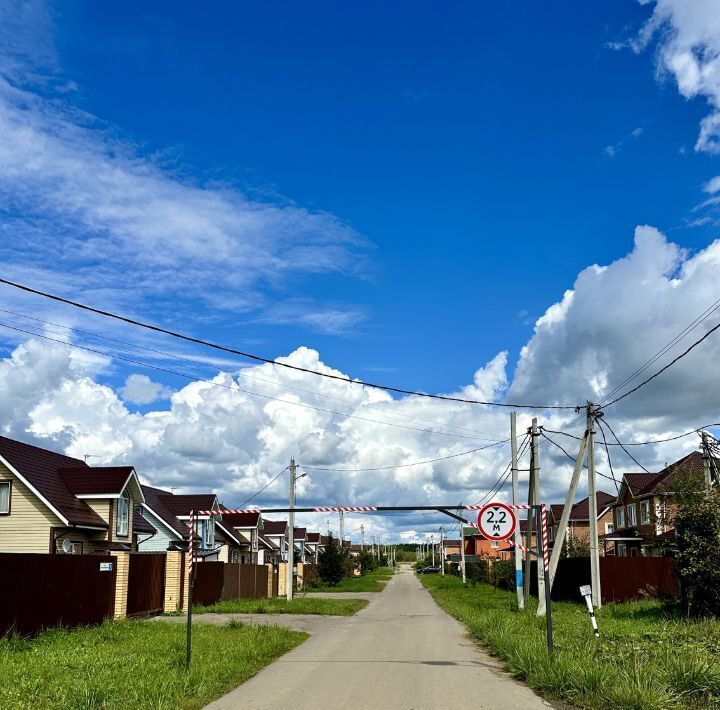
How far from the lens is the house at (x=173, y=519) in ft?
148

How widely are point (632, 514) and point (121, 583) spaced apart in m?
38.0

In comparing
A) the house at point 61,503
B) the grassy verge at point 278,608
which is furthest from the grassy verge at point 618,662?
the house at point 61,503

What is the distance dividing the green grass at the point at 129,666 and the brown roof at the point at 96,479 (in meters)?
16.0

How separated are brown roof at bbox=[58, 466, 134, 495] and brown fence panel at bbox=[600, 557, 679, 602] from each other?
19.7 m

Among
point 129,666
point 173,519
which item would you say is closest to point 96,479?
point 173,519

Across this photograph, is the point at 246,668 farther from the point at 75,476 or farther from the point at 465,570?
the point at 465,570

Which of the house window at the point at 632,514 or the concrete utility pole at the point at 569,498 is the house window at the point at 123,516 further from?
the house window at the point at 632,514

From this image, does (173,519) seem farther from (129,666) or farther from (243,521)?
(129,666)

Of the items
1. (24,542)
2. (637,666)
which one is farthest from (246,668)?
(24,542)

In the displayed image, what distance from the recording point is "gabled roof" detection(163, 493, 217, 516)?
166 feet

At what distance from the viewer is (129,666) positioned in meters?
12.7

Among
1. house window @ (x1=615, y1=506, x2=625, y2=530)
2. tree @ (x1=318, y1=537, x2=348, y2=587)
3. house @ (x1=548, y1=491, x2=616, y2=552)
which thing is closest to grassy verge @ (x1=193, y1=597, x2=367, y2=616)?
house window @ (x1=615, y1=506, x2=625, y2=530)

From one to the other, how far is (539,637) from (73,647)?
870cm

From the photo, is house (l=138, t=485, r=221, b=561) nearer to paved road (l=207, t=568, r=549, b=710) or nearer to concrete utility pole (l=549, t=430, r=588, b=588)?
concrete utility pole (l=549, t=430, r=588, b=588)
